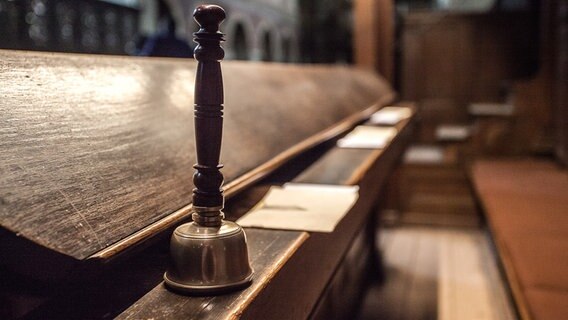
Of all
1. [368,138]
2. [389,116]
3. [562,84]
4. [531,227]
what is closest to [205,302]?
[368,138]

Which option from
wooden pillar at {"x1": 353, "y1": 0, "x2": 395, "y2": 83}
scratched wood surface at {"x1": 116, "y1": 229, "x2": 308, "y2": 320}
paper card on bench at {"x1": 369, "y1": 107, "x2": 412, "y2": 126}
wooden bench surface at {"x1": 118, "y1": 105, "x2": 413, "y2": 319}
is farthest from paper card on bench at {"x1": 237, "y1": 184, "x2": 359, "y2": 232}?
wooden pillar at {"x1": 353, "y1": 0, "x2": 395, "y2": 83}

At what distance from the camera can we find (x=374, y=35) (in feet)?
21.2

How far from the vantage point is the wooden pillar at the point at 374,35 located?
6.40m

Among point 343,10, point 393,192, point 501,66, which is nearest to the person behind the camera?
point 393,192

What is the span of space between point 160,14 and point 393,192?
4.99 meters

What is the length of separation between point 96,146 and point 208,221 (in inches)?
11.5

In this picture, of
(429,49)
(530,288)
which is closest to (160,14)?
(429,49)

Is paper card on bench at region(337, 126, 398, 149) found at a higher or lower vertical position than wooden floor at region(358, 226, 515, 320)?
higher

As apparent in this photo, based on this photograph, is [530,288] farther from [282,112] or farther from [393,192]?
[393,192]

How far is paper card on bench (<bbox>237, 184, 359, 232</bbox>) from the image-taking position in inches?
58.2

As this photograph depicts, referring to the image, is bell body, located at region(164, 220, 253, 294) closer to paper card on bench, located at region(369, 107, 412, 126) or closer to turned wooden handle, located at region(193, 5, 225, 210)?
turned wooden handle, located at region(193, 5, 225, 210)

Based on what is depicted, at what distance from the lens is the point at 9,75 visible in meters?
1.19

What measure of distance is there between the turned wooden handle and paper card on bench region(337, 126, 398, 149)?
1.72 meters

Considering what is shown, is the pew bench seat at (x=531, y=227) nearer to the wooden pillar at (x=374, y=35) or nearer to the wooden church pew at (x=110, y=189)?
the wooden church pew at (x=110, y=189)
